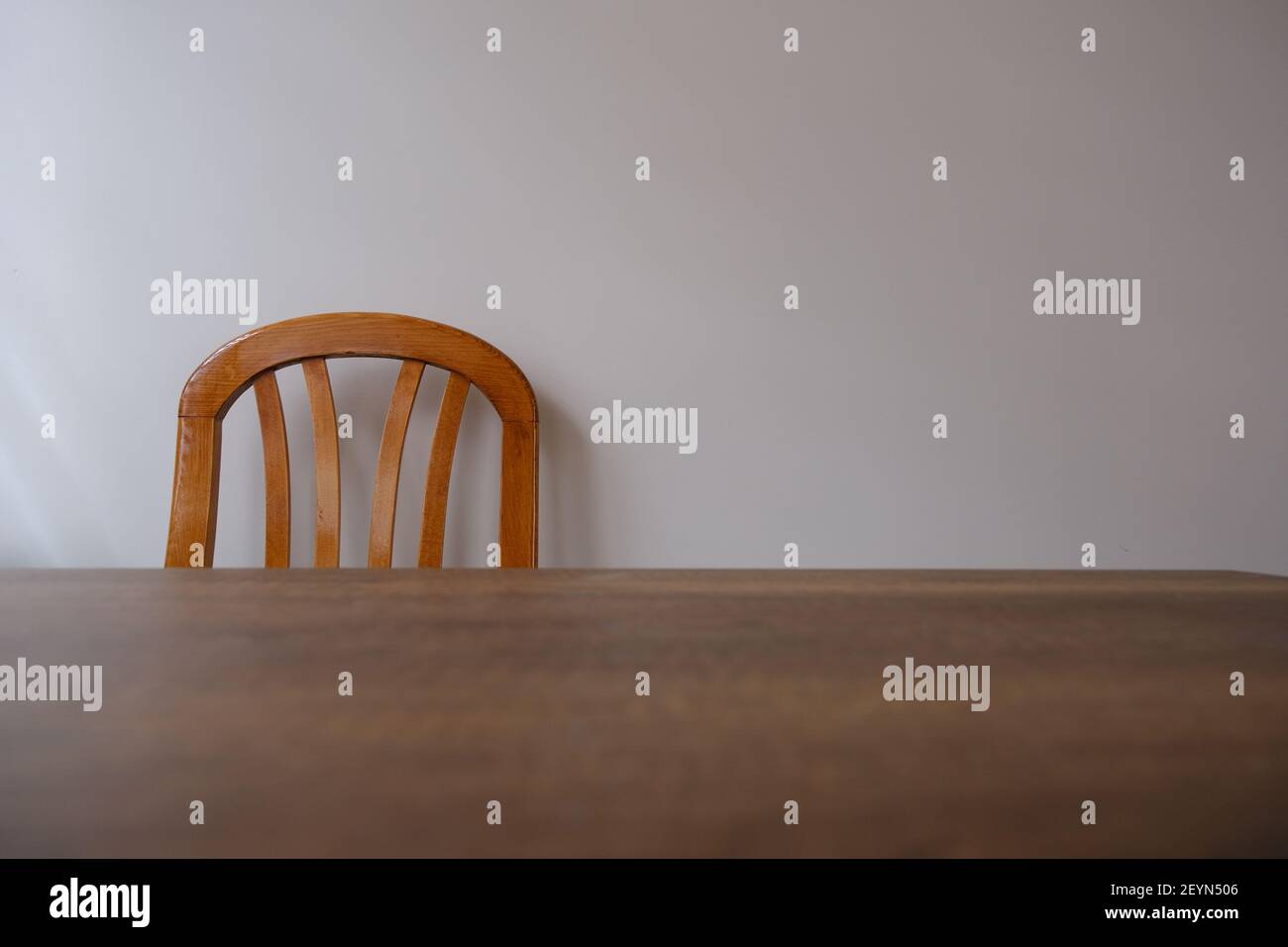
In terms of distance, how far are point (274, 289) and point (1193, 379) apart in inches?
51.3

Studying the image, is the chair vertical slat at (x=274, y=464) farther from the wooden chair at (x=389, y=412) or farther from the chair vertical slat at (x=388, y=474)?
the chair vertical slat at (x=388, y=474)

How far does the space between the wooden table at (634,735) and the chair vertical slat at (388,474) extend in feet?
2.07

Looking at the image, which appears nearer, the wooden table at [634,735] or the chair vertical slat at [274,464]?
the wooden table at [634,735]

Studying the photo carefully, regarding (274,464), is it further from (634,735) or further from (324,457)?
(634,735)

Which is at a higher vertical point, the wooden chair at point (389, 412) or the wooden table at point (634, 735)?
the wooden chair at point (389, 412)

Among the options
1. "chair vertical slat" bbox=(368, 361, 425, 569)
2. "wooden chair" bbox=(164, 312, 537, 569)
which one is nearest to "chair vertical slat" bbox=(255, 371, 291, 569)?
"wooden chair" bbox=(164, 312, 537, 569)

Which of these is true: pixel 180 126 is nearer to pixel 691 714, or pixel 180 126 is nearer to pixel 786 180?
pixel 786 180

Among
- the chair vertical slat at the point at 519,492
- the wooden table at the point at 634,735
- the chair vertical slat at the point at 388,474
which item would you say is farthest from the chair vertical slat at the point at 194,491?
the wooden table at the point at 634,735

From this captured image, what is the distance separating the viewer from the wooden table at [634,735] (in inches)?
5.5

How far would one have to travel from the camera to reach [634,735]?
0.19 m

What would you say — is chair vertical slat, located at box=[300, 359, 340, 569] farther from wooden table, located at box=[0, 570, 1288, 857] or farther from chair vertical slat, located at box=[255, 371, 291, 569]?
wooden table, located at box=[0, 570, 1288, 857]

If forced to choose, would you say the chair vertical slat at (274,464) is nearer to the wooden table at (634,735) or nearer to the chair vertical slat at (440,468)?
the chair vertical slat at (440,468)

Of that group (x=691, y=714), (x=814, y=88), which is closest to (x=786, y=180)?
(x=814, y=88)

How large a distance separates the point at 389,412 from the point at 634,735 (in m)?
0.89
